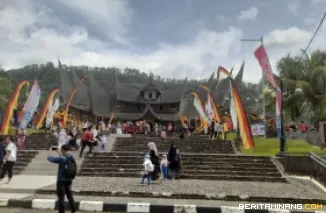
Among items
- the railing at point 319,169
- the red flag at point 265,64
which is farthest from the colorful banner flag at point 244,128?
the railing at point 319,169

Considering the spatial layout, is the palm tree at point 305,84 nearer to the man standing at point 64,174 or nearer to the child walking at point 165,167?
the child walking at point 165,167

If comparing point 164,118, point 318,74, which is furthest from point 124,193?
point 164,118

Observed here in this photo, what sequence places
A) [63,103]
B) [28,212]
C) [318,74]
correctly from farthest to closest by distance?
1. [63,103]
2. [318,74]
3. [28,212]

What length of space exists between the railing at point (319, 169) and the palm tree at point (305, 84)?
1828 cm

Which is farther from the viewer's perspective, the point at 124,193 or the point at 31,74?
the point at 31,74

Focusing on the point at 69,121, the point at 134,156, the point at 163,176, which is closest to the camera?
the point at 163,176

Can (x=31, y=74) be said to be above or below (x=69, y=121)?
above

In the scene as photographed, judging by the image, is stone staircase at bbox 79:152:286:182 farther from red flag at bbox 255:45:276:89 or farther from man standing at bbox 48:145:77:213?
man standing at bbox 48:145:77:213

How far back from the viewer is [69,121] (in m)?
43.3

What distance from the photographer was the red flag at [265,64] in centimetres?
1707

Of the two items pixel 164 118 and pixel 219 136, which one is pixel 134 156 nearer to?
pixel 219 136

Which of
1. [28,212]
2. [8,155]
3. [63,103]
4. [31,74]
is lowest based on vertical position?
[28,212]

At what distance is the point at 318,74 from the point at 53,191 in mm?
29402

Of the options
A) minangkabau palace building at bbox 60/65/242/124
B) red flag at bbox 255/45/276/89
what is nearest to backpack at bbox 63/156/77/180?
red flag at bbox 255/45/276/89
